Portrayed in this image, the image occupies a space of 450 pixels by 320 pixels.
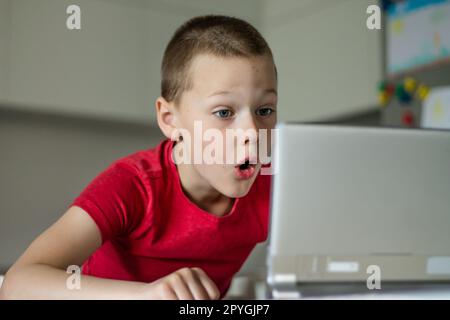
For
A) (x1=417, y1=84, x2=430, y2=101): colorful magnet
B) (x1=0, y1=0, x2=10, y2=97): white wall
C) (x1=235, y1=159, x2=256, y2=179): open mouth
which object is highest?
(x1=0, y1=0, x2=10, y2=97): white wall

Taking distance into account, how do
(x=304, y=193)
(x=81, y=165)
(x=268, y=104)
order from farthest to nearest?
(x=81, y=165)
(x=268, y=104)
(x=304, y=193)

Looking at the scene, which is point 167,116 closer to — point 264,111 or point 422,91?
point 264,111

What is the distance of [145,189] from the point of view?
99 centimetres

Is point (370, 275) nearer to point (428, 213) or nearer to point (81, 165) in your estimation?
point (428, 213)

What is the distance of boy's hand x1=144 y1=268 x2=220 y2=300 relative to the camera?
0.55m

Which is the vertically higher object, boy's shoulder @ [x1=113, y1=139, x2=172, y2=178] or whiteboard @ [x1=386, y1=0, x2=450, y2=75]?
whiteboard @ [x1=386, y1=0, x2=450, y2=75]

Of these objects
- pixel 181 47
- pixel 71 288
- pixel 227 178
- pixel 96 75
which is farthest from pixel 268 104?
pixel 96 75

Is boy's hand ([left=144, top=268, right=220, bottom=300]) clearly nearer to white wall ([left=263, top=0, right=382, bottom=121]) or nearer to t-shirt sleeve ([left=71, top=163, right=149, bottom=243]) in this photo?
t-shirt sleeve ([left=71, top=163, right=149, bottom=243])

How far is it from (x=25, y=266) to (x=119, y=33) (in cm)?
210

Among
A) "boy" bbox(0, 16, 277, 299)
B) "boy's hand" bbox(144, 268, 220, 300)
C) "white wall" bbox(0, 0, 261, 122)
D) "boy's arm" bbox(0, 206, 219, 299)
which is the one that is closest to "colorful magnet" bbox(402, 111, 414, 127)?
"white wall" bbox(0, 0, 261, 122)

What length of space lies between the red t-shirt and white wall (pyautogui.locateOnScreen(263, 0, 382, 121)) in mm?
1630

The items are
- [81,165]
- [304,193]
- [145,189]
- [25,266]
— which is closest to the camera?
[304,193]

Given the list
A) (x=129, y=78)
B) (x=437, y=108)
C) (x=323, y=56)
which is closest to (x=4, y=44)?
(x=129, y=78)

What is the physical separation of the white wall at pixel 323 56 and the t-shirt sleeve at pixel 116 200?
5.99 ft
